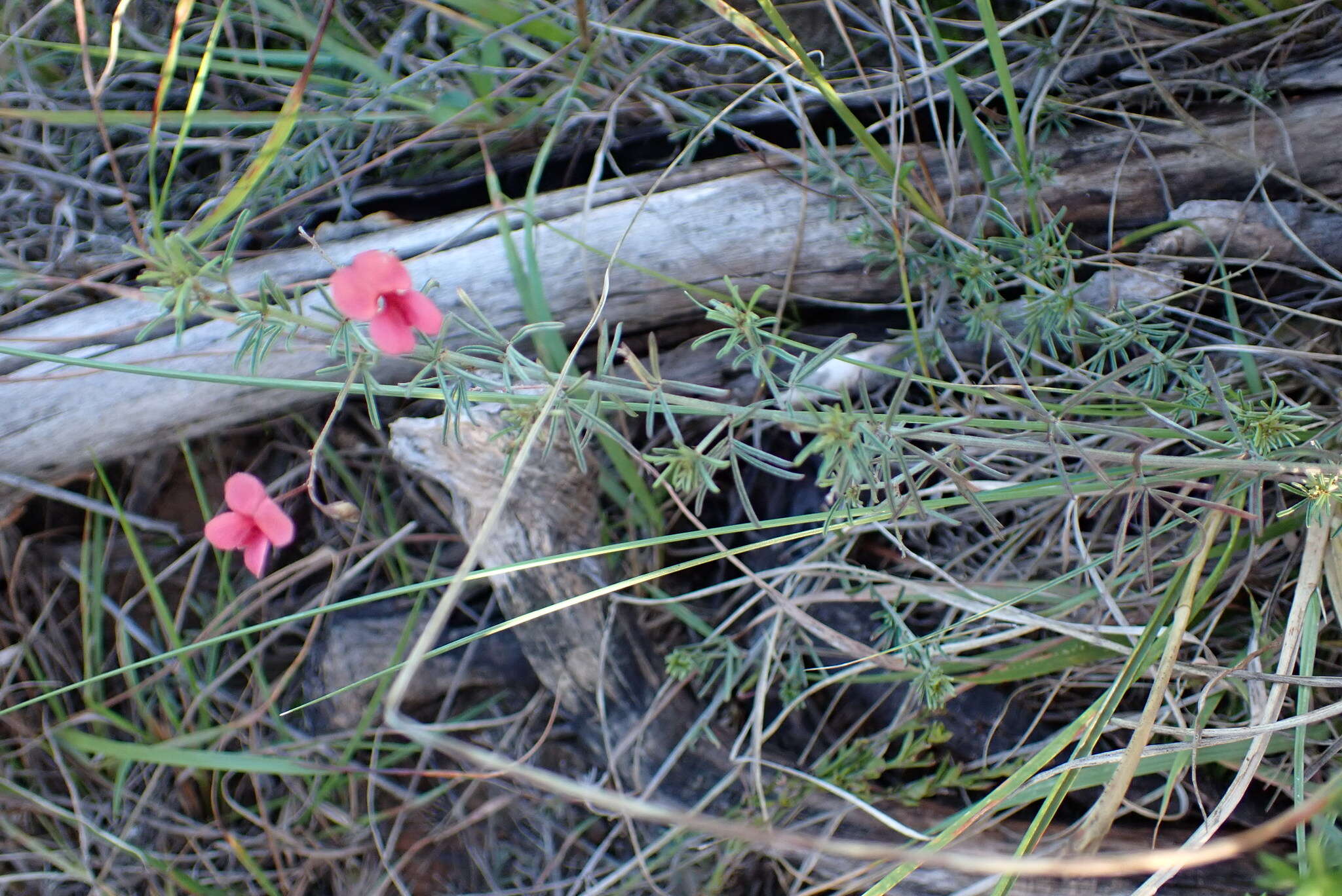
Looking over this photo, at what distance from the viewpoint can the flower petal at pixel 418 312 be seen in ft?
3.04

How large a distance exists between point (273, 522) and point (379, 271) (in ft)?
1.21

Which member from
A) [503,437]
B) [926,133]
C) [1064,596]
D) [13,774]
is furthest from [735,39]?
[13,774]

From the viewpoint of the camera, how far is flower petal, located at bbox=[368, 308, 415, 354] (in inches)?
34.8

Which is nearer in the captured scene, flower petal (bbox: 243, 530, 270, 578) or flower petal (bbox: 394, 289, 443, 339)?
flower petal (bbox: 394, 289, 443, 339)

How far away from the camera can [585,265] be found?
5.45 ft

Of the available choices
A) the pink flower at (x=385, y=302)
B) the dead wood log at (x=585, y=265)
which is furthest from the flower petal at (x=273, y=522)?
the dead wood log at (x=585, y=265)

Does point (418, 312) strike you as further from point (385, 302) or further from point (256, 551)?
point (256, 551)

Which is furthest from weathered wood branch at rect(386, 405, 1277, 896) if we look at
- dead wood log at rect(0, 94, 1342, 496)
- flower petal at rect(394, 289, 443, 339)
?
flower petal at rect(394, 289, 443, 339)

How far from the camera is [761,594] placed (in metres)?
1.60

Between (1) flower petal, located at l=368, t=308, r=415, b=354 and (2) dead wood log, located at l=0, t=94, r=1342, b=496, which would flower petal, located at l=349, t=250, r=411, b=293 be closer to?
(1) flower petal, located at l=368, t=308, r=415, b=354

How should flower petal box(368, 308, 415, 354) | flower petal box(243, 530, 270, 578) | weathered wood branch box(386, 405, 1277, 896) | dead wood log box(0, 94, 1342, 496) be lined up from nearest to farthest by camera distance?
flower petal box(368, 308, 415, 354) → flower petal box(243, 530, 270, 578) → weathered wood branch box(386, 405, 1277, 896) → dead wood log box(0, 94, 1342, 496)

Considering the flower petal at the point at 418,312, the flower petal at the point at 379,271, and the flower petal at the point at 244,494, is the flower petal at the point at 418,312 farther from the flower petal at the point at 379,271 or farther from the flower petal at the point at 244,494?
the flower petal at the point at 244,494

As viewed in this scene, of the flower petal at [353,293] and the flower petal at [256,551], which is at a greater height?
the flower petal at [353,293]

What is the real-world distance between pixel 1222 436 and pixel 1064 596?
37 centimetres
